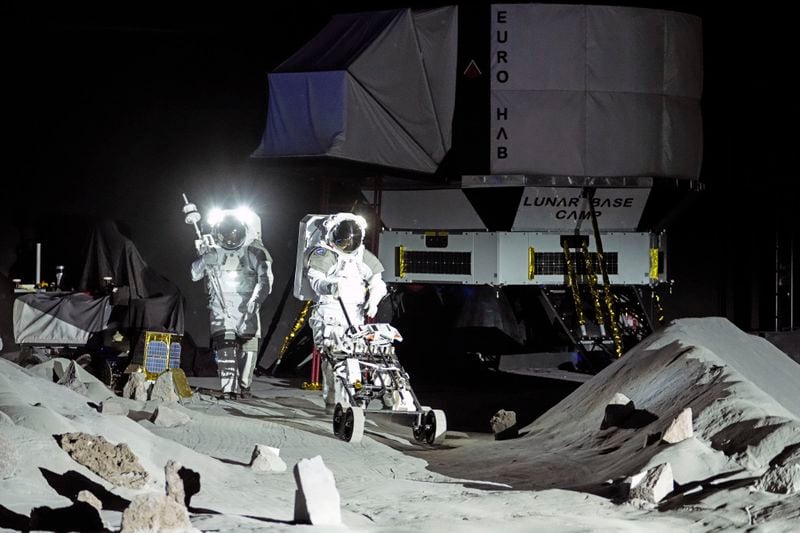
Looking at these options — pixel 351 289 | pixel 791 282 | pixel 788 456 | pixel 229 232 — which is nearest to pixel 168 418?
pixel 351 289

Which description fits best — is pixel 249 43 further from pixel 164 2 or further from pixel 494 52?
pixel 494 52

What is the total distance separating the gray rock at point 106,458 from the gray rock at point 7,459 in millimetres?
422

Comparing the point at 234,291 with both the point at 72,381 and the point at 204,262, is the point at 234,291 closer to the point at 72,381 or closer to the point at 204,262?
the point at 204,262

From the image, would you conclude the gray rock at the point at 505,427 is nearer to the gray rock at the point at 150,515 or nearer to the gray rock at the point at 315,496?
the gray rock at the point at 315,496

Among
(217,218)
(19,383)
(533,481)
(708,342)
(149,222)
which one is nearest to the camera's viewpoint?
(533,481)

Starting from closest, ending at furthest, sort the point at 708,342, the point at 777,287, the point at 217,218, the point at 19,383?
the point at 19,383 → the point at 708,342 → the point at 217,218 → the point at 777,287

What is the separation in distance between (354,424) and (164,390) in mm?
2543

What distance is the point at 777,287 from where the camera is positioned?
51.0 feet

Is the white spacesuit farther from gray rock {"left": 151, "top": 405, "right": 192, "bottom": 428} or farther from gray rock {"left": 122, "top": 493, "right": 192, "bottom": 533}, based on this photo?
gray rock {"left": 122, "top": 493, "right": 192, "bottom": 533}

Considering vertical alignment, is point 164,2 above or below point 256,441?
above

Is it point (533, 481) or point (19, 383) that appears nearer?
point (533, 481)

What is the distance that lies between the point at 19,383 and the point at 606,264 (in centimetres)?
781

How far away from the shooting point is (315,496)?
4801 millimetres

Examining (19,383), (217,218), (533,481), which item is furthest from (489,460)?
(217,218)
